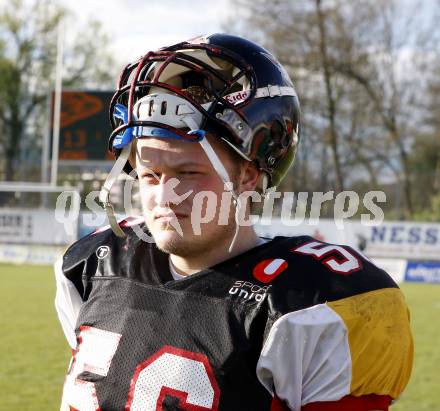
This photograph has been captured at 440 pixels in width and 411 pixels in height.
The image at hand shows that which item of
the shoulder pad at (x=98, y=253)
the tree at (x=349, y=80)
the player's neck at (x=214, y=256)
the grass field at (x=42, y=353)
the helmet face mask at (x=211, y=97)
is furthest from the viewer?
the tree at (x=349, y=80)

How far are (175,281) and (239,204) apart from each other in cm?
24

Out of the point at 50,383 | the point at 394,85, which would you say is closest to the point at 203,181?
the point at 50,383

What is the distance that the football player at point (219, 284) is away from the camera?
63.9 inches

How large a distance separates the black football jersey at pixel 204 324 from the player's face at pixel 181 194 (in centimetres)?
9

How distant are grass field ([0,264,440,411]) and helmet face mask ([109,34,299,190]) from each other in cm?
314

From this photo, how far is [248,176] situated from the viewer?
1.93 meters

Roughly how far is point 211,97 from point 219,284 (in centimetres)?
44

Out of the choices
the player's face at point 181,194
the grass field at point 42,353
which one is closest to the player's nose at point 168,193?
the player's face at point 181,194

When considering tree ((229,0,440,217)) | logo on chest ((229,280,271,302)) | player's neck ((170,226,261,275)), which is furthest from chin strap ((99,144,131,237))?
tree ((229,0,440,217))

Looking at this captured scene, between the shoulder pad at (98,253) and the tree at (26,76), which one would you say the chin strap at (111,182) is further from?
the tree at (26,76)

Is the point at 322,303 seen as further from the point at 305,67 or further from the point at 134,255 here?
the point at 305,67

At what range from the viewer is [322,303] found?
64.9 inches

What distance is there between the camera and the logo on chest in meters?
1.70

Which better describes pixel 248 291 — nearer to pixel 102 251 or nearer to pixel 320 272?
pixel 320 272
